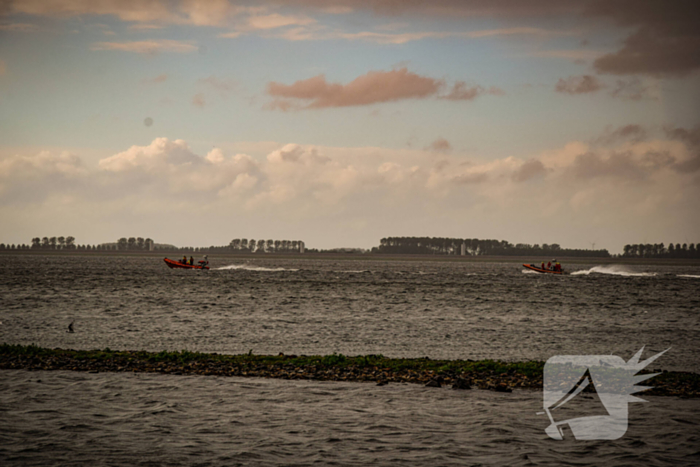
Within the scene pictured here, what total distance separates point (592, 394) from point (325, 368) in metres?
9.56

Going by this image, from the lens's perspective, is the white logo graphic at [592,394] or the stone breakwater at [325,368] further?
the stone breakwater at [325,368]

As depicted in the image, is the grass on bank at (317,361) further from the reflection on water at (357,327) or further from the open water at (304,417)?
the reflection on water at (357,327)

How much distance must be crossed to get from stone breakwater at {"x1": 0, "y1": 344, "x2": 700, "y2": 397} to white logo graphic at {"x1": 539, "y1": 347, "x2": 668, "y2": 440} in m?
0.60

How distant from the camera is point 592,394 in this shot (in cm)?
1880

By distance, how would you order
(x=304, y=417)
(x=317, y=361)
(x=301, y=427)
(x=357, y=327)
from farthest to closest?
1. (x=357, y=327)
2. (x=317, y=361)
3. (x=304, y=417)
4. (x=301, y=427)

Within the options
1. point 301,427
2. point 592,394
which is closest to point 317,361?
point 301,427

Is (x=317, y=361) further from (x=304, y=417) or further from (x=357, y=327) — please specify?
(x=357, y=327)

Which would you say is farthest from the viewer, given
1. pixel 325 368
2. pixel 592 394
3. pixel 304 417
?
pixel 325 368

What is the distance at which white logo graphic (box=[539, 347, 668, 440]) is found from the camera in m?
14.8

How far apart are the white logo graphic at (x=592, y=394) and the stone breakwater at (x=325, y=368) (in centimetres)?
60

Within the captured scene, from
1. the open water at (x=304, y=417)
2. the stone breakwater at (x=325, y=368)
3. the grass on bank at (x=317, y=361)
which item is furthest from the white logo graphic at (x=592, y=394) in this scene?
the grass on bank at (x=317, y=361)

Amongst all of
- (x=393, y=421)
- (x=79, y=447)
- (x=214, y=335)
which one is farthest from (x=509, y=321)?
(x=79, y=447)

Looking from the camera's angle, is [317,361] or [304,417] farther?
[317,361]

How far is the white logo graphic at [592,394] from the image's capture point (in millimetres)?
14781
